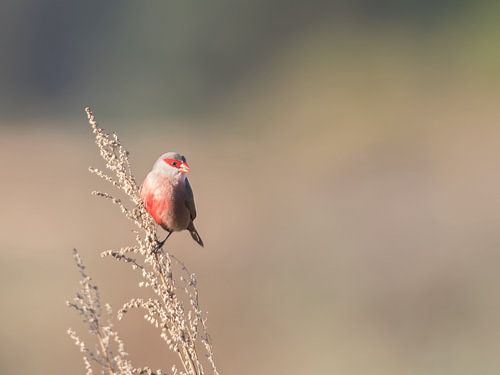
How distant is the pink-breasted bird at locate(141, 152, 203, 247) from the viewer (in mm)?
1995

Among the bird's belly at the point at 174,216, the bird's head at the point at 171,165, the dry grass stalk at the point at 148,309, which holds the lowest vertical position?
the dry grass stalk at the point at 148,309

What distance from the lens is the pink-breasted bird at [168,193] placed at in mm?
1995

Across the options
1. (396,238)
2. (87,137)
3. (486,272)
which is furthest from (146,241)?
(87,137)

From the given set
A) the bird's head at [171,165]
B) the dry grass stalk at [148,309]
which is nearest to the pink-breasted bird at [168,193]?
the bird's head at [171,165]

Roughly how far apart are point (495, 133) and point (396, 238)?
→ 2.62 metres

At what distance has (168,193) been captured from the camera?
6.61 ft

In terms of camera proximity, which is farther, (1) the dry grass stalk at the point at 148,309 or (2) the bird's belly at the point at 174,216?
(2) the bird's belly at the point at 174,216

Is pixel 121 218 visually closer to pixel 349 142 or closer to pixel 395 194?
pixel 395 194

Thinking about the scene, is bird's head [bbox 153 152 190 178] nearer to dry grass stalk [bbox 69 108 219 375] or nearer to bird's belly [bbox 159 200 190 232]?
bird's belly [bbox 159 200 190 232]

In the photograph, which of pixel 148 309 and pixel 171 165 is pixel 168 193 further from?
pixel 148 309

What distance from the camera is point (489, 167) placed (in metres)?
7.09

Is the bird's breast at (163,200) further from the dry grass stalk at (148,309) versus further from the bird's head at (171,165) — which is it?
the dry grass stalk at (148,309)

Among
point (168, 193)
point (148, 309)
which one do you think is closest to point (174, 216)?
point (168, 193)

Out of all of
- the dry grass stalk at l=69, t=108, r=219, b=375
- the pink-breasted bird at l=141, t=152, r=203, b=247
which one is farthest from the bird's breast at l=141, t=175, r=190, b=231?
the dry grass stalk at l=69, t=108, r=219, b=375
